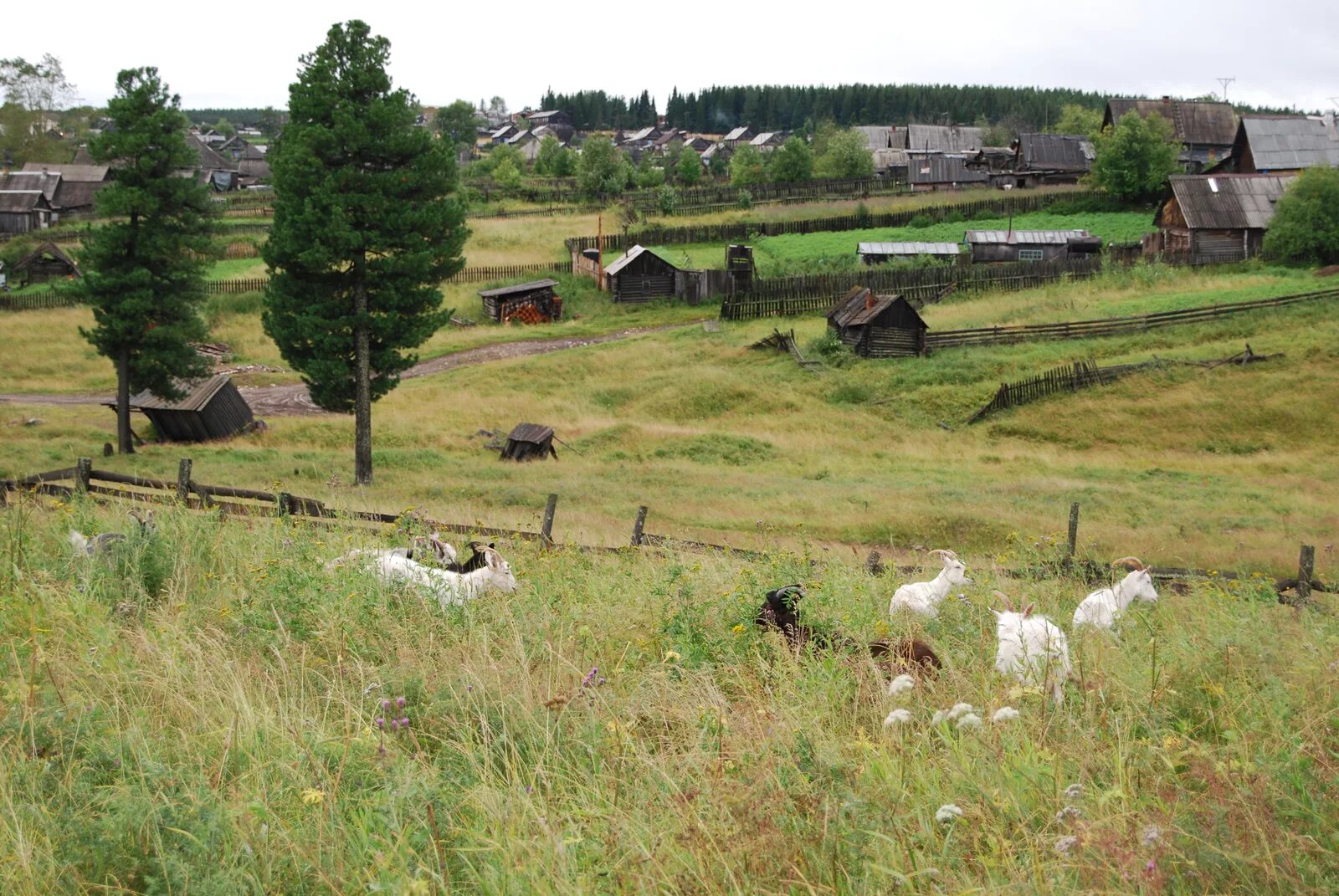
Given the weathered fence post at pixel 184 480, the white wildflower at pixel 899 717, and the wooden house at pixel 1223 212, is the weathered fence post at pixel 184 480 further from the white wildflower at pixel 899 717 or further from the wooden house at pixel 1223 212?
the wooden house at pixel 1223 212

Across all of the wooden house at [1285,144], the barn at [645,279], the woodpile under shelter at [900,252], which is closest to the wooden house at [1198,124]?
the wooden house at [1285,144]

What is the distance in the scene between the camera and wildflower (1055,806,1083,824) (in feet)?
11.1

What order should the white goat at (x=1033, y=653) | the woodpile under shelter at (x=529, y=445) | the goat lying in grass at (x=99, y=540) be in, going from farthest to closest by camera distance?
the woodpile under shelter at (x=529, y=445) < the goat lying in grass at (x=99, y=540) < the white goat at (x=1033, y=653)

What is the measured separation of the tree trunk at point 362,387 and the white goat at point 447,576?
1909cm

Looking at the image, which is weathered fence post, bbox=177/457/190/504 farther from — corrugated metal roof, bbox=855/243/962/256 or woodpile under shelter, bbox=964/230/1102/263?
woodpile under shelter, bbox=964/230/1102/263

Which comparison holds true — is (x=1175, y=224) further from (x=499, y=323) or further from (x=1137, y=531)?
(x=1137, y=531)

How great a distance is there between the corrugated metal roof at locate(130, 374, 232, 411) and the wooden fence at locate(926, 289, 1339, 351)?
25.0 meters

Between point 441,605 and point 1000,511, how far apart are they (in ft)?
56.8

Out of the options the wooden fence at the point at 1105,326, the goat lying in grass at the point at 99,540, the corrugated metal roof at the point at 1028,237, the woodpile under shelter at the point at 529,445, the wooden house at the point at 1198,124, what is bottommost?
the woodpile under shelter at the point at 529,445

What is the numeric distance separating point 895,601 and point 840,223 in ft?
225

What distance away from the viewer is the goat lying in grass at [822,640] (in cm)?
550

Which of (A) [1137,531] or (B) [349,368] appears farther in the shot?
(B) [349,368]

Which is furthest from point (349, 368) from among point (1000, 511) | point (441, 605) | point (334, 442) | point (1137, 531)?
point (441, 605)

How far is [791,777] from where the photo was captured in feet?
13.1
